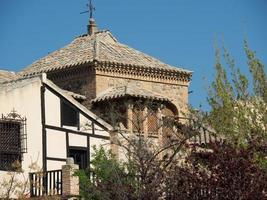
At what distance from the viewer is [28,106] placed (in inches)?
1289

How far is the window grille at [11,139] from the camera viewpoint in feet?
103

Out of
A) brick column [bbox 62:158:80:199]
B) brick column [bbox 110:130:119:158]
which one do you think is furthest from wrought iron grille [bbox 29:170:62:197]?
brick column [bbox 110:130:119:158]

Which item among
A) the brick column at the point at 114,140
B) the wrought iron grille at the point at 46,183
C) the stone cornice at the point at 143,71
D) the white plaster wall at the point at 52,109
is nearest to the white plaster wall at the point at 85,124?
the brick column at the point at 114,140

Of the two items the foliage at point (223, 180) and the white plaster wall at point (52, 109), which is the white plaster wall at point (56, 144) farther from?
the foliage at point (223, 180)

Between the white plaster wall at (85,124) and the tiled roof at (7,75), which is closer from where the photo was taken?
the white plaster wall at (85,124)

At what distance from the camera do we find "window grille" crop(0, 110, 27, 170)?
31.3 m

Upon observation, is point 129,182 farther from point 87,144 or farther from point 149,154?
point 87,144

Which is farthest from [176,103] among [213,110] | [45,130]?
[213,110]

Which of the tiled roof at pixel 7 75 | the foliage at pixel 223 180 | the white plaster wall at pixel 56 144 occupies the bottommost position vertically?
the foliage at pixel 223 180

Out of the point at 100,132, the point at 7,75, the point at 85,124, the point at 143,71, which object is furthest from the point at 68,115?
the point at 143,71

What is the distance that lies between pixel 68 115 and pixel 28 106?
1.90m

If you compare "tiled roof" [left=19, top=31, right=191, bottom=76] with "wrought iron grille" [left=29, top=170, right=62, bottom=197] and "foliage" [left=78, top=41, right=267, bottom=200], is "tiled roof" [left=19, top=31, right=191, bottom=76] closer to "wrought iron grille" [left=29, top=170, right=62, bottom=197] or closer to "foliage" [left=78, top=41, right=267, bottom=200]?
"wrought iron grille" [left=29, top=170, right=62, bottom=197]

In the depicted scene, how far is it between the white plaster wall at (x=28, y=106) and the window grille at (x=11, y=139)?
20cm

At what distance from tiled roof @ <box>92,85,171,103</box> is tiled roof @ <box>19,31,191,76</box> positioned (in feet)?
5.29
